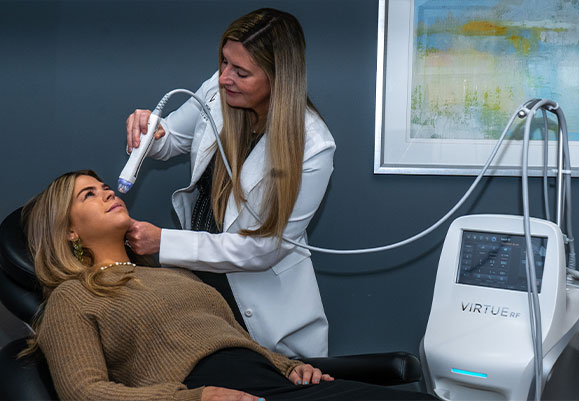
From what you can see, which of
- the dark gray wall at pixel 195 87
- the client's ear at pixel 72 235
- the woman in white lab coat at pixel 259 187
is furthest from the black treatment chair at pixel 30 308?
the dark gray wall at pixel 195 87

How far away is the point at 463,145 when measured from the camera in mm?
1963

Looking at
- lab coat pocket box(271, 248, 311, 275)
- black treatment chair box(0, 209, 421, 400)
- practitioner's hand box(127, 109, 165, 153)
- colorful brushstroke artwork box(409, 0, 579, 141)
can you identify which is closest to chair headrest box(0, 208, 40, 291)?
black treatment chair box(0, 209, 421, 400)

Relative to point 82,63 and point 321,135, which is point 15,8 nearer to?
point 82,63

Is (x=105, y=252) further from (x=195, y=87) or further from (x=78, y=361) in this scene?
(x=195, y=87)

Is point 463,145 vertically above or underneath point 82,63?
underneath

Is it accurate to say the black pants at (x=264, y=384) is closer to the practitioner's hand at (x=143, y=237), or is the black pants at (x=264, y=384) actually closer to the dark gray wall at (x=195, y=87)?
the practitioner's hand at (x=143, y=237)

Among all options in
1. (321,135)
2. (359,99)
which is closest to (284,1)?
(359,99)

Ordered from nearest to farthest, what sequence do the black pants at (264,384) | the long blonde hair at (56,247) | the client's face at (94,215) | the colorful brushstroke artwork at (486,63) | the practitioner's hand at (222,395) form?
the practitioner's hand at (222,395) < the black pants at (264,384) < the long blonde hair at (56,247) < the client's face at (94,215) < the colorful brushstroke artwork at (486,63)

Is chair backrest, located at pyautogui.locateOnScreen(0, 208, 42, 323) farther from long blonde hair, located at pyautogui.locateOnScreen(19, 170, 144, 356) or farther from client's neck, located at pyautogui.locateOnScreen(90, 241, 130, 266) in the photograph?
client's neck, located at pyautogui.locateOnScreen(90, 241, 130, 266)

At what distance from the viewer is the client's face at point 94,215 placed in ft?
5.02

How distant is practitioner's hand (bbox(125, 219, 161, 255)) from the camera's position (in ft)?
5.10

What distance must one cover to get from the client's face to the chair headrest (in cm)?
12

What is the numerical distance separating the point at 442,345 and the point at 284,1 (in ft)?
3.99

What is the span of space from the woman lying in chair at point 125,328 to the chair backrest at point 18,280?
3cm
